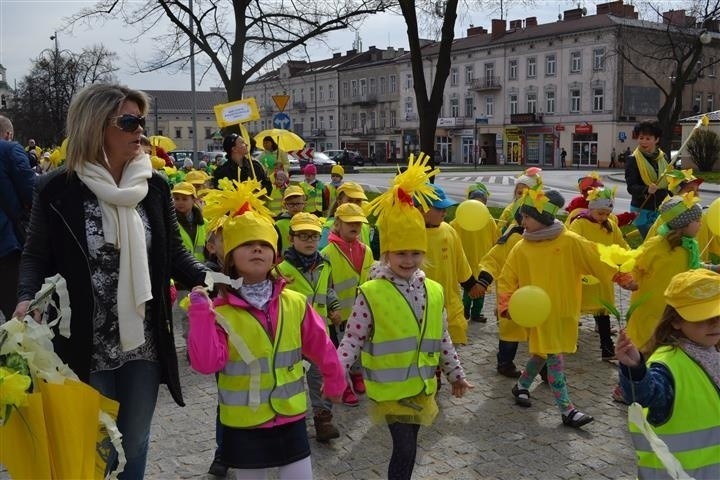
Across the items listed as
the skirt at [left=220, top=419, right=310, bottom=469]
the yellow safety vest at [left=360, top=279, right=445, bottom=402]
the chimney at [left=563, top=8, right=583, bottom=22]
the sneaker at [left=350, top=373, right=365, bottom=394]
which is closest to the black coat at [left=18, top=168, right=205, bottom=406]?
the skirt at [left=220, top=419, right=310, bottom=469]

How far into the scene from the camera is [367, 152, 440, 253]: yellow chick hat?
378 centimetres

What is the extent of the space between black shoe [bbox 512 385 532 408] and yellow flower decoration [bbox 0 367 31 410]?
3.90m

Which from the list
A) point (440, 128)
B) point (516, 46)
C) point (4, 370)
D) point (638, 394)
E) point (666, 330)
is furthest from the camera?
point (440, 128)

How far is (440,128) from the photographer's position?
219 feet

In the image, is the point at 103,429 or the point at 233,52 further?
the point at 233,52

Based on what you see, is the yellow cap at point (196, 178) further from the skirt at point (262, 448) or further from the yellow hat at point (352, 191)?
the skirt at point (262, 448)

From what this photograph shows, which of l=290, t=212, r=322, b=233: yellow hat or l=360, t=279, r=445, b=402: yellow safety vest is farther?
l=290, t=212, r=322, b=233: yellow hat

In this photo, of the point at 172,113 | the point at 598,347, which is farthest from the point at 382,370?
the point at 172,113

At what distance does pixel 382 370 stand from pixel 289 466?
802 mm

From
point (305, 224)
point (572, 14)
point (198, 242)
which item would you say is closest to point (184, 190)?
point (198, 242)

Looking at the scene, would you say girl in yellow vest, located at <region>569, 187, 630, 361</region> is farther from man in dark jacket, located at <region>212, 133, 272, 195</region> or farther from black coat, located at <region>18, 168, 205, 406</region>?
black coat, located at <region>18, 168, 205, 406</region>

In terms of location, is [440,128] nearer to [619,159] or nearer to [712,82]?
[619,159]

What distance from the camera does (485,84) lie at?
208 feet

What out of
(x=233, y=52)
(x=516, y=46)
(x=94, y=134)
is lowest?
(x=94, y=134)
